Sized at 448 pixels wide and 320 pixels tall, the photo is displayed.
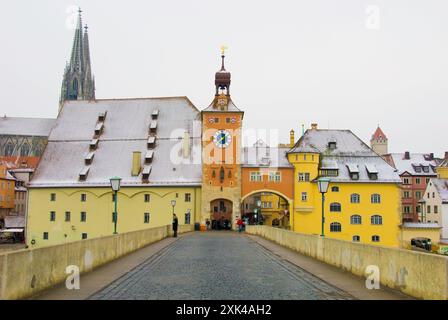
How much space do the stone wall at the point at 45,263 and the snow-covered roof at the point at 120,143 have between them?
55.3 m

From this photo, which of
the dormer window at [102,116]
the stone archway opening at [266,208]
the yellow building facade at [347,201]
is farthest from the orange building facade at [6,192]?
the yellow building facade at [347,201]

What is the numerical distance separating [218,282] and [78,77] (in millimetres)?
139603

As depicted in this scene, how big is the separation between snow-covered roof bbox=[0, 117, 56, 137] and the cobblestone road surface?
4534 inches

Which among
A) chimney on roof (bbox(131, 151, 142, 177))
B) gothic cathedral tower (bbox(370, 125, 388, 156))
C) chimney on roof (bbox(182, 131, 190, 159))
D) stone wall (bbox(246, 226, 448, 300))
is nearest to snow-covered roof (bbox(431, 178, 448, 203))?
chimney on roof (bbox(182, 131, 190, 159))

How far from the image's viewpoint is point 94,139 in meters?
82.9

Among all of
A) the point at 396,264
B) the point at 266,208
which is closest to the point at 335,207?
the point at 266,208

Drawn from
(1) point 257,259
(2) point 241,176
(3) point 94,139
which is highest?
(3) point 94,139

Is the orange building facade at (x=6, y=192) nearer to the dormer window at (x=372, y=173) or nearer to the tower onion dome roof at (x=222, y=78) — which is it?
the tower onion dome roof at (x=222, y=78)

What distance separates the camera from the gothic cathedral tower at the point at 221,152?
74062 mm

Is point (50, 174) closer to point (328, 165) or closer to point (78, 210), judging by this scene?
point (78, 210)

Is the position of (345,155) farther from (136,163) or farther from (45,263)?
(45,263)

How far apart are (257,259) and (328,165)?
2206 inches

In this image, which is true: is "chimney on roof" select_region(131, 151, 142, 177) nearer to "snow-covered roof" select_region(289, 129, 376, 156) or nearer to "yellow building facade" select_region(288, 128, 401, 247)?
"yellow building facade" select_region(288, 128, 401, 247)

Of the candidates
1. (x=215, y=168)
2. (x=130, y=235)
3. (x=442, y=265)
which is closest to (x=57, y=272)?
(x=442, y=265)
